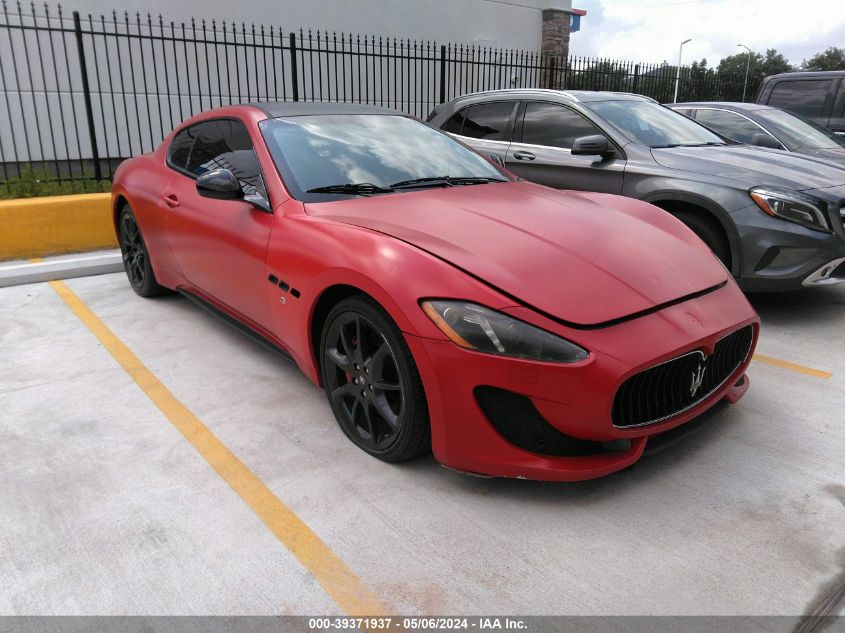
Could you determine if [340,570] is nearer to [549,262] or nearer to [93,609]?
[93,609]

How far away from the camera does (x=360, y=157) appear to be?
139 inches

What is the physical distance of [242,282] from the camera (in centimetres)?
353

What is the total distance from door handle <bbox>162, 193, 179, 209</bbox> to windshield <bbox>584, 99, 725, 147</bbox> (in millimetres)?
3428

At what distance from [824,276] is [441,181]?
9.28 ft

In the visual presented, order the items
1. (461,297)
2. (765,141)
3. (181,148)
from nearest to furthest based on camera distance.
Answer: (461,297) < (181,148) < (765,141)

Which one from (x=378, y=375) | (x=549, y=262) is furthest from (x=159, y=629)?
(x=549, y=262)

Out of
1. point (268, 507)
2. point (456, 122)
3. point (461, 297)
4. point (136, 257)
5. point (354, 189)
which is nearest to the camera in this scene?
point (461, 297)

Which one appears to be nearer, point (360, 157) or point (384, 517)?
point (384, 517)

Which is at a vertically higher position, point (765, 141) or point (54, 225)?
point (765, 141)

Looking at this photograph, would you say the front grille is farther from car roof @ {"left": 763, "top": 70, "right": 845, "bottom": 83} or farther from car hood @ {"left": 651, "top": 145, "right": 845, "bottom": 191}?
car roof @ {"left": 763, "top": 70, "right": 845, "bottom": 83}

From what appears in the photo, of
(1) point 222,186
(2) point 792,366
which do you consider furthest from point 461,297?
(2) point 792,366

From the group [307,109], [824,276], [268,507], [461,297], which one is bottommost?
[268,507]

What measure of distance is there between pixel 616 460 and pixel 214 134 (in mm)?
3238

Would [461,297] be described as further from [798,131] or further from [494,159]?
[798,131]
